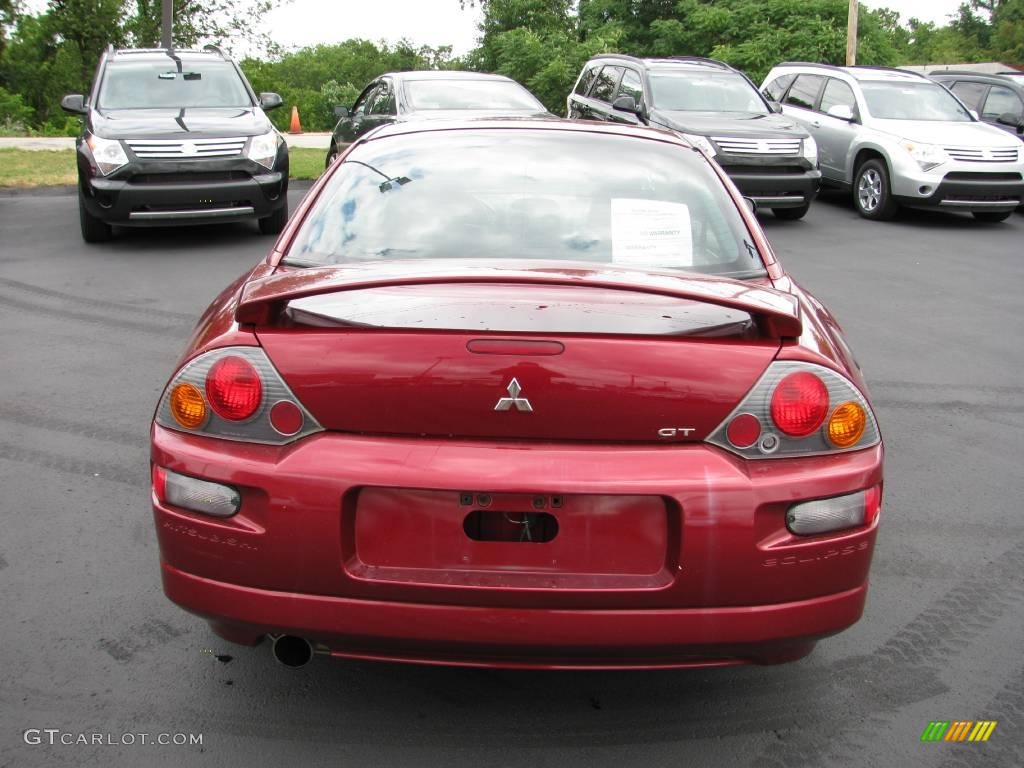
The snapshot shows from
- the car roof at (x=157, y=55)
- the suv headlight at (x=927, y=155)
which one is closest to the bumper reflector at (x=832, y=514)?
the car roof at (x=157, y=55)

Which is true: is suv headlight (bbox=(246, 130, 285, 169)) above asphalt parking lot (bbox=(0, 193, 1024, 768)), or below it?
above

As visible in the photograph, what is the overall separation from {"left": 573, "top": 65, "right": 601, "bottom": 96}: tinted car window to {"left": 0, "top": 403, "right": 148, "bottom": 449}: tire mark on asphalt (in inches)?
486

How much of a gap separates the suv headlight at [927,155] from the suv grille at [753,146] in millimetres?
1654

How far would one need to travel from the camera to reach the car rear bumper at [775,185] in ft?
41.2

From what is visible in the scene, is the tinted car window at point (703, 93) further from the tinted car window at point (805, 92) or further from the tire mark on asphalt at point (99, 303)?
the tire mark on asphalt at point (99, 303)

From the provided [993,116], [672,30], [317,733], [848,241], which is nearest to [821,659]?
[317,733]

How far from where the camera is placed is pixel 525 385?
246 centimetres

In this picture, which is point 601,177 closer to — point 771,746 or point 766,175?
point 771,746

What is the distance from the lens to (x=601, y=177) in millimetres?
3670

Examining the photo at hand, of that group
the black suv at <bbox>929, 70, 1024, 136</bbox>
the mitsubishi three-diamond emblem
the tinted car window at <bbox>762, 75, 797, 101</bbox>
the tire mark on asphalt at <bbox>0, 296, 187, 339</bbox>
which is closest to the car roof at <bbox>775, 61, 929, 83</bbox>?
the tinted car window at <bbox>762, 75, 797, 101</bbox>

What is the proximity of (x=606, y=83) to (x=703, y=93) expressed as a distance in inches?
80.1

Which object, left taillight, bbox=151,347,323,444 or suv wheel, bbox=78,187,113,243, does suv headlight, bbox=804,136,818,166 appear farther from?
left taillight, bbox=151,347,323,444

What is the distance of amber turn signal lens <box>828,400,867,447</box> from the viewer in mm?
2614

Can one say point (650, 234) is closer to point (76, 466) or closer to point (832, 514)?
point (832, 514)
